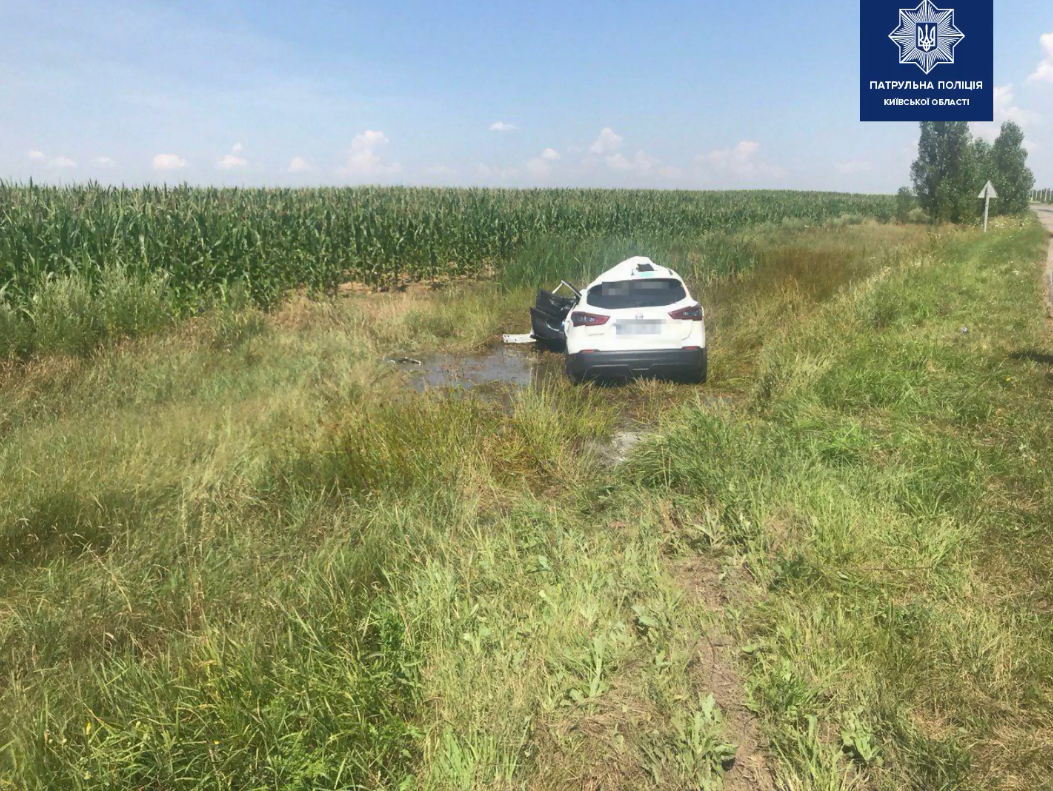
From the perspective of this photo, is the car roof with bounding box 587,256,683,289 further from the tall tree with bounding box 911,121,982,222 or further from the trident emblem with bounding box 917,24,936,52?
the tall tree with bounding box 911,121,982,222

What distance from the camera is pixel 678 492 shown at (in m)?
4.96

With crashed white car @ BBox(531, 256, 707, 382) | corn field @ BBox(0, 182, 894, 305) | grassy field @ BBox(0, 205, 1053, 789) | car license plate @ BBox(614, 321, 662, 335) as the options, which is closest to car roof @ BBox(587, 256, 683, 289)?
crashed white car @ BBox(531, 256, 707, 382)

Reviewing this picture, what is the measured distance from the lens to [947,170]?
42375mm

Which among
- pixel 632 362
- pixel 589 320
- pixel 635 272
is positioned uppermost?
pixel 635 272

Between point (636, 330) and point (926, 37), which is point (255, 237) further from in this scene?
point (926, 37)

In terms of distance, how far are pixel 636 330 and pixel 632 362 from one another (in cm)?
39

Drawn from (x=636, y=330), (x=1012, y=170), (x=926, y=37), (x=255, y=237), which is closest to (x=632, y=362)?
(x=636, y=330)

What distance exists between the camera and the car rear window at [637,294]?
8.20 meters

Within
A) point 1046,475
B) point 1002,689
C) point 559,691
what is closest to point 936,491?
point 1046,475

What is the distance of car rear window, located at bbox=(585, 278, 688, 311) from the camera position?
820 cm

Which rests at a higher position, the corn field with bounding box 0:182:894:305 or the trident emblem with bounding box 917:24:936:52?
the trident emblem with bounding box 917:24:936:52

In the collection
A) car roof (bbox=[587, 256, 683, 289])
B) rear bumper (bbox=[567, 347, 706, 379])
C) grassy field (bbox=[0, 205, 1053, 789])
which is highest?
car roof (bbox=[587, 256, 683, 289])

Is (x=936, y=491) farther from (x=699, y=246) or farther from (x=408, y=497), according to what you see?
(x=699, y=246)

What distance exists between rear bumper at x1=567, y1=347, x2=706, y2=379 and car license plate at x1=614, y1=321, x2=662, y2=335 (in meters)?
0.23
